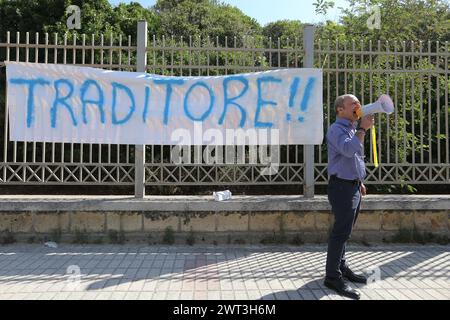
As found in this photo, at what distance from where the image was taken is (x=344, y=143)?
3.97 m

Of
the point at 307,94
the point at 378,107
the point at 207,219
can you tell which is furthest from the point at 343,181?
the point at 207,219

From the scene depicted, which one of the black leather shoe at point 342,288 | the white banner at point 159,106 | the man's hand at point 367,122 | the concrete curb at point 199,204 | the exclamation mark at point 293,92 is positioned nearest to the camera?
the black leather shoe at point 342,288

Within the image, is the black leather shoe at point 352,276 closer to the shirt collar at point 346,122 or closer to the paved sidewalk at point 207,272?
the paved sidewalk at point 207,272

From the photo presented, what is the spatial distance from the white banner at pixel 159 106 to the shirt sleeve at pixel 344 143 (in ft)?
5.96

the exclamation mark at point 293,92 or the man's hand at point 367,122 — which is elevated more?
the exclamation mark at point 293,92

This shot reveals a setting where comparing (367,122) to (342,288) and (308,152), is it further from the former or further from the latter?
(308,152)

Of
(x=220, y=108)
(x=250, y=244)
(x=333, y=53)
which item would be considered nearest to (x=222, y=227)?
(x=250, y=244)

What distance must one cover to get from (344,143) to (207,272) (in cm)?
195

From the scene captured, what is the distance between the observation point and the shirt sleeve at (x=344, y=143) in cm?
395

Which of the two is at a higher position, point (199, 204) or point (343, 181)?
point (343, 181)

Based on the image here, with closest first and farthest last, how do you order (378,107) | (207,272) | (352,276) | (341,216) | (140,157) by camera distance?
1. (341,216)
2. (378,107)
3. (352,276)
4. (207,272)
5. (140,157)

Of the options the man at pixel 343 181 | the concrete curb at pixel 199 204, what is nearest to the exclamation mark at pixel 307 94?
the concrete curb at pixel 199 204

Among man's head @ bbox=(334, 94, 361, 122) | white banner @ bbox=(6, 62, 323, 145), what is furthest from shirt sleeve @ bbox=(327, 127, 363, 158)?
white banner @ bbox=(6, 62, 323, 145)
